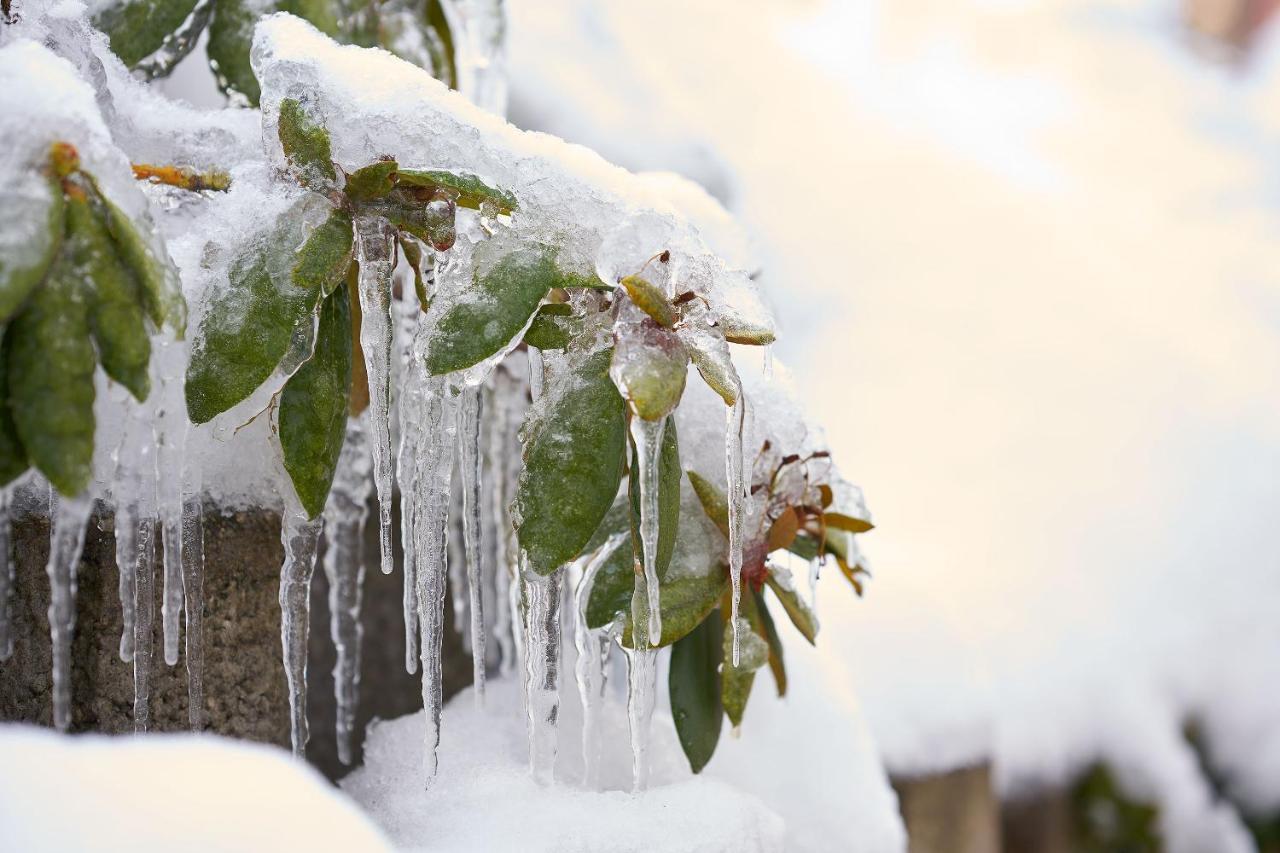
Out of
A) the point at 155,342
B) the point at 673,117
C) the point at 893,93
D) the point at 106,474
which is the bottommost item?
the point at 106,474

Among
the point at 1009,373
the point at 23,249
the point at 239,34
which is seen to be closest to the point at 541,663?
the point at 23,249

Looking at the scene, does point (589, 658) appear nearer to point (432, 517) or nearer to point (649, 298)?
point (432, 517)

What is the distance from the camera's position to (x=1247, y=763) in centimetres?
206

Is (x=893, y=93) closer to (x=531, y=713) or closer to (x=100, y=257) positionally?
(x=531, y=713)

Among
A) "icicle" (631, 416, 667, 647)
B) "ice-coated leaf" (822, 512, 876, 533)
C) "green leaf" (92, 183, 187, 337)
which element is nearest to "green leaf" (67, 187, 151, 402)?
"green leaf" (92, 183, 187, 337)

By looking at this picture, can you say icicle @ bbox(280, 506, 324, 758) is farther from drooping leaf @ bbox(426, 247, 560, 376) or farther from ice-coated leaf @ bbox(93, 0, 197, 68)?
ice-coated leaf @ bbox(93, 0, 197, 68)

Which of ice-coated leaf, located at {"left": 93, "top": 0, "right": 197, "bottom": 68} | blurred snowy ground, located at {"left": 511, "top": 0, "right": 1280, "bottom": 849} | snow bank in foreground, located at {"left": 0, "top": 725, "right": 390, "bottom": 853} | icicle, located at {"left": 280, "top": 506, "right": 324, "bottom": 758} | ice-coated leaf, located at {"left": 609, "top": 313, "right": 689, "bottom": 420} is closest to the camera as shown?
snow bank in foreground, located at {"left": 0, "top": 725, "right": 390, "bottom": 853}

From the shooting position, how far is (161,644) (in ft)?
2.19

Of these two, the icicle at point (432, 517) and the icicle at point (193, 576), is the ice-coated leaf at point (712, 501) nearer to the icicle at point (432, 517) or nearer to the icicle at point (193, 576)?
the icicle at point (432, 517)

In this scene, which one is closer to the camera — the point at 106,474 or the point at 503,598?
the point at 106,474

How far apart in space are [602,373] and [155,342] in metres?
0.22

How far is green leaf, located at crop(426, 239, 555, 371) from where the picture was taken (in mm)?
527

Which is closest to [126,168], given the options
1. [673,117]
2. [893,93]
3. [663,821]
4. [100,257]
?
[100,257]

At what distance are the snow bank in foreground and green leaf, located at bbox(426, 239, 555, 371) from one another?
0.21 metres
